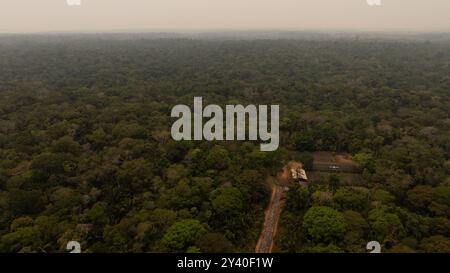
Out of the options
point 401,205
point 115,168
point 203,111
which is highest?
point 203,111

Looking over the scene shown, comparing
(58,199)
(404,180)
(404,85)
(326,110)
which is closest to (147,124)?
(58,199)

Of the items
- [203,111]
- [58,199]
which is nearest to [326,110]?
[203,111]

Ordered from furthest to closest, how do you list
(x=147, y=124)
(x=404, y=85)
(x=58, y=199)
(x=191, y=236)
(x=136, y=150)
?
(x=404, y=85) → (x=147, y=124) → (x=136, y=150) → (x=58, y=199) → (x=191, y=236)
